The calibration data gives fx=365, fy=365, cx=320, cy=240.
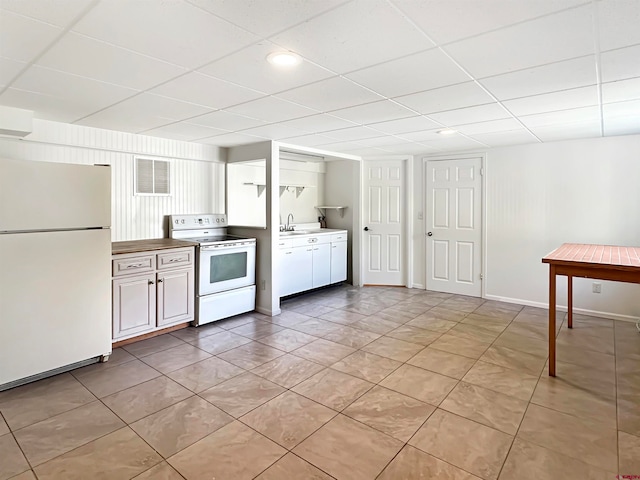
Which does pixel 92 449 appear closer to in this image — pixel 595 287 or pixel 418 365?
A: pixel 418 365

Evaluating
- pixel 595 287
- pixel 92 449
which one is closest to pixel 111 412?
pixel 92 449

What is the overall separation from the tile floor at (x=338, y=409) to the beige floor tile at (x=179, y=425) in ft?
0.04

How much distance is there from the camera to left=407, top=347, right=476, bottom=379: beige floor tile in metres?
2.99

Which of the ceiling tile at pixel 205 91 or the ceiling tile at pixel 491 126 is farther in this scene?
the ceiling tile at pixel 491 126

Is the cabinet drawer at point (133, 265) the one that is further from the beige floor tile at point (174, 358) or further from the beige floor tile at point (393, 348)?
the beige floor tile at point (393, 348)

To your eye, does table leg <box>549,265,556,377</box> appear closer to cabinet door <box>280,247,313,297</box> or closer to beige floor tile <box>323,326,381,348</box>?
beige floor tile <box>323,326,381,348</box>

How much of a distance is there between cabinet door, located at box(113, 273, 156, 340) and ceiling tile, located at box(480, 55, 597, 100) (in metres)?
3.42

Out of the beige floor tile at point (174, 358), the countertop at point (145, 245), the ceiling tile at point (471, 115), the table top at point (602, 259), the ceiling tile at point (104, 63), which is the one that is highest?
the ceiling tile at point (471, 115)

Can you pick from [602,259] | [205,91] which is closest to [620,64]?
[602,259]

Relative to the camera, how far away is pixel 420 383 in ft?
9.12

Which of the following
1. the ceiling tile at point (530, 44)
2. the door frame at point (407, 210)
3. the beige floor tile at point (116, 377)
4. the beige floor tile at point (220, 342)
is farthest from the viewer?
the door frame at point (407, 210)

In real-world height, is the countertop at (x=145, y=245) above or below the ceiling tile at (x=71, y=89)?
below

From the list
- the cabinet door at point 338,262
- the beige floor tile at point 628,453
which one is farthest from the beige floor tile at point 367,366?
the cabinet door at point 338,262

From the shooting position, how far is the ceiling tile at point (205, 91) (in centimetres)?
243
